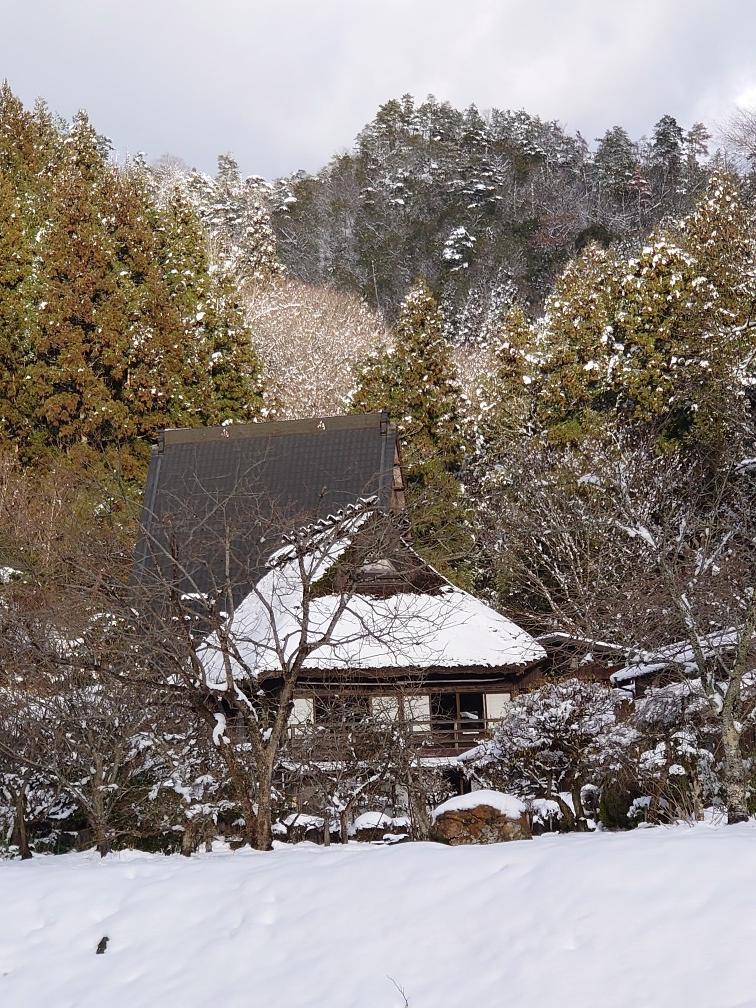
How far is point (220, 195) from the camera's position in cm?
5400

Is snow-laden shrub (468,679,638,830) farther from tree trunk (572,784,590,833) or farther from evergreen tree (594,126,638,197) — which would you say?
evergreen tree (594,126,638,197)

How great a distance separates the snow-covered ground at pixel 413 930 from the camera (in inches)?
199

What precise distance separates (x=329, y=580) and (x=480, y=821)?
7018 mm

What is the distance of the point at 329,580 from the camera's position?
15.7m

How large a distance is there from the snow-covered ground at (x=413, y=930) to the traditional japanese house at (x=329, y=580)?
8.86 feet

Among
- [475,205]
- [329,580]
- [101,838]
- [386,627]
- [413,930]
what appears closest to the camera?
[413,930]

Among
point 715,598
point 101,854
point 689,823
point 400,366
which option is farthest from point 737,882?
point 400,366

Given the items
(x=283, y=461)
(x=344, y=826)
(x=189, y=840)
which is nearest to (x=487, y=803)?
(x=344, y=826)

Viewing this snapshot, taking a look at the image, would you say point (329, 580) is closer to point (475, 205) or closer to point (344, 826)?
point (344, 826)

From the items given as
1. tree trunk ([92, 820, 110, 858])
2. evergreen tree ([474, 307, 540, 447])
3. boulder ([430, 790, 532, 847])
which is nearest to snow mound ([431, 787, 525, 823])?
boulder ([430, 790, 532, 847])

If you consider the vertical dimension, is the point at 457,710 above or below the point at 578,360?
below

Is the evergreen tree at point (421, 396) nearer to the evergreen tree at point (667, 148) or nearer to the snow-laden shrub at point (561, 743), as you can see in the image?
the snow-laden shrub at point (561, 743)

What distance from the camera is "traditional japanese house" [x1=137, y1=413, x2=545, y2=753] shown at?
427 inches

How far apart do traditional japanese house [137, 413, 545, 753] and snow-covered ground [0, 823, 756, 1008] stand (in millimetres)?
2701
